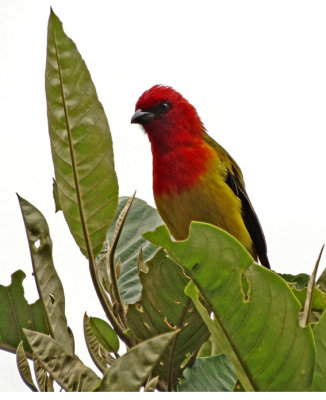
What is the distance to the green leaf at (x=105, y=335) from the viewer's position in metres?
1.02

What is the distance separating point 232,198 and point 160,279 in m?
1.45

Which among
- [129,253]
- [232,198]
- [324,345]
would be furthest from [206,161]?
[324,345]

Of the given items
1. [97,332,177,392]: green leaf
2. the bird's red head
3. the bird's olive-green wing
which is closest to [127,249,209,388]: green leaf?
[97,332,177,392]: green leaf

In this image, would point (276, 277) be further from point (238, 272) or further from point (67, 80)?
point (67, 80)

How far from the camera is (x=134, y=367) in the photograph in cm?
61

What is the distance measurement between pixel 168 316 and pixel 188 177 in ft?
4.47

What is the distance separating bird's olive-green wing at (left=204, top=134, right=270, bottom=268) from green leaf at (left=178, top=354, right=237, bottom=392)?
1.63m

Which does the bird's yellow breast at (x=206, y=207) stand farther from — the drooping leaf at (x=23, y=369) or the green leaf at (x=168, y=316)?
the drooping leaf at (x=23, y=369)

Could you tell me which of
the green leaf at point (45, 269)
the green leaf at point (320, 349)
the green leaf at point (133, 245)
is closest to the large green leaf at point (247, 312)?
the green leaf at point (320, 349)

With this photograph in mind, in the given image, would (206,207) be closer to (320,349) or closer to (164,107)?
(164,107)

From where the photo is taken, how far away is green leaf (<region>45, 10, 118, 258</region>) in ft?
2.86

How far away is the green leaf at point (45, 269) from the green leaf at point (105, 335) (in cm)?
11

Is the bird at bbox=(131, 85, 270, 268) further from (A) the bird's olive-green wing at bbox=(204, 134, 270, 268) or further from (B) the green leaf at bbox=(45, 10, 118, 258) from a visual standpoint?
(B) the green leaf at bbox=(45, 10, 118, 258)

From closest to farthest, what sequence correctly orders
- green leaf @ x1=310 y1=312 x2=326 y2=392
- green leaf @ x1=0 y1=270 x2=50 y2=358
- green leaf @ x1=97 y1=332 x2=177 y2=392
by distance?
green leaf @ x1=97 y1=332 x2=177 y2=392 → green leaf @ x1=310 y1=312 x2=326 y2=392 → green leaf @ x1=0 y1=270 x2=50 y2=358
